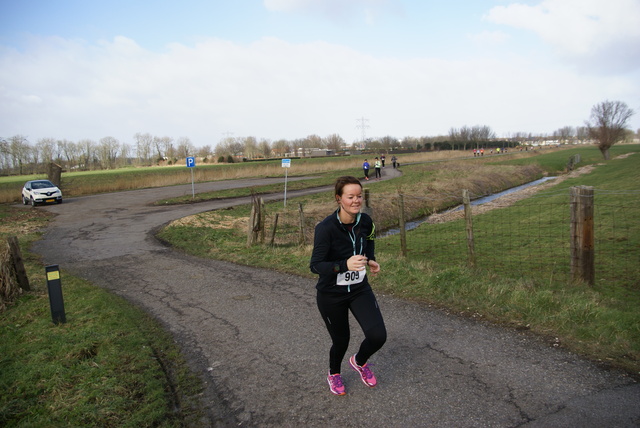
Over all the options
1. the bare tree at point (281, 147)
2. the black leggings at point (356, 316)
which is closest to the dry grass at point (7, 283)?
the black leggings at point (356, 316)

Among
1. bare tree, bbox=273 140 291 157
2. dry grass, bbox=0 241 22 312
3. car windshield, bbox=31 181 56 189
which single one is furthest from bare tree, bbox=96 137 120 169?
dry grass, bbox=0 241 22 312

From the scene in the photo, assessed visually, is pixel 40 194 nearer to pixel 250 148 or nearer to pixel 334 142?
pixel 250 148

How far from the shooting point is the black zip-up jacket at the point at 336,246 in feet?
11.4

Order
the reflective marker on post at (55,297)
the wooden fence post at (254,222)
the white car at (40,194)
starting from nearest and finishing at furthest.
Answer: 1. the reflective marker on post at (55,297)
2. the wooden fence post at (254,222)
3. the white car at (40,194)

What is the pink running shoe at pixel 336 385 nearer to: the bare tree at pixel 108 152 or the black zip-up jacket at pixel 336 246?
the black zip-up jacket at pixel 336 246

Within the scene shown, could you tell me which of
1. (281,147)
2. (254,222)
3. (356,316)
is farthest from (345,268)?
(281,147)

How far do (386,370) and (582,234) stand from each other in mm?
4404

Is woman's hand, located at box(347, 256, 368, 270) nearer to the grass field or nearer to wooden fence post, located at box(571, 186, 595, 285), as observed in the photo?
the grass field

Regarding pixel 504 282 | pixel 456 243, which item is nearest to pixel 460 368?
pixel 504 282

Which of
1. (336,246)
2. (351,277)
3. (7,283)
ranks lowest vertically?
(7,283)

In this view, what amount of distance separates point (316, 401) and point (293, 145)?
566 feet

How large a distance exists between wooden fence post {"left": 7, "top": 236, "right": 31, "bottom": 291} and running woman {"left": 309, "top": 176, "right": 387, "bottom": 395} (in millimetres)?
6782

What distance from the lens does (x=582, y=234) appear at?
21.8ft

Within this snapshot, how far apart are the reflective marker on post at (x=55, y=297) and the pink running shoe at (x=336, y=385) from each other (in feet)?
14.7
